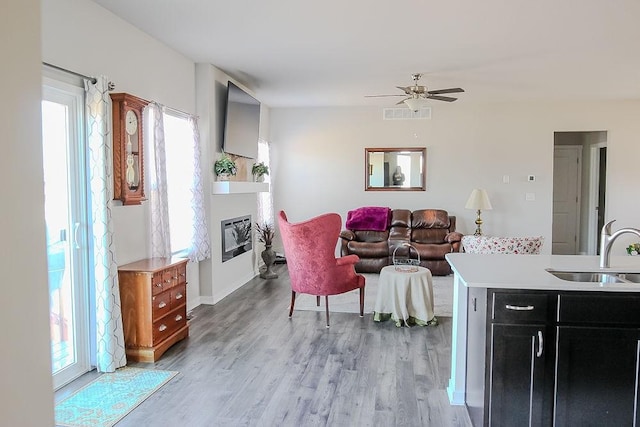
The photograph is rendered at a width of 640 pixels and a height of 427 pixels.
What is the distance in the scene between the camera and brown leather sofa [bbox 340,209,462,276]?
6711 mm

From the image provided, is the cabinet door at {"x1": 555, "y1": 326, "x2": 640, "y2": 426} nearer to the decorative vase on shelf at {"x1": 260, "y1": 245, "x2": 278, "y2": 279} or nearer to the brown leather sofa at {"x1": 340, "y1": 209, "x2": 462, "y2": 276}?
the brown leather sofa at {"x1": 340, "y1": 209, "x2": 462, "y2": 276}

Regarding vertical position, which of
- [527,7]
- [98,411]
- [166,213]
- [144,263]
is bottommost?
[98,411]

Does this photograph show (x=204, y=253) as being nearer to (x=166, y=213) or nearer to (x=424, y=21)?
(x=166, y=213)

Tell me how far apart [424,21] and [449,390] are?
280cm

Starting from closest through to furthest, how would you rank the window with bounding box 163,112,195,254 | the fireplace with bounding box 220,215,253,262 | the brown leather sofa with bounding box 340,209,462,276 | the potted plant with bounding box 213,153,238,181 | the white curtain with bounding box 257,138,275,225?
the window with bounding box 163,112,195,254, the potted plant with bounding box 213,153,238,181, the fireplace with bounding box 220,215,253,262, the brown leather sofa with bounding box 340,209,462,276, the white curtain with bounding box 257,138,275,225

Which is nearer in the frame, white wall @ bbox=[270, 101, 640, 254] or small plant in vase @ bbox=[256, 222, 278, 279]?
small plant in vase @ bbox=[256, 222, 278, 279]

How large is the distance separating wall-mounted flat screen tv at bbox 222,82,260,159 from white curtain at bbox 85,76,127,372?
210 cm

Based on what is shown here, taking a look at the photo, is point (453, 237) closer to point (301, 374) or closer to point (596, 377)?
point (301, 374)

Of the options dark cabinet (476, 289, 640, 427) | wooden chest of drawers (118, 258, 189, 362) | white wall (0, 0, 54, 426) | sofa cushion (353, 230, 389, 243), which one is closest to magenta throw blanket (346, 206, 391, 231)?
sofa cushion (353, 230, 389, 243)

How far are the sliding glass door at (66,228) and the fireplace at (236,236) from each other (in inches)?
91.5

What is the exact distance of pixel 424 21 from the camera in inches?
144

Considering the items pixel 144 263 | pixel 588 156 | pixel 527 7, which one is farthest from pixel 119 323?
pixel 588 156

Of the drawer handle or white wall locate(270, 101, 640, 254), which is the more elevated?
white wall locate(270, 101, 640, 254)

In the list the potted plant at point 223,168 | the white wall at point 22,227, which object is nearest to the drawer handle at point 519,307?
the white wall at point 22,227
